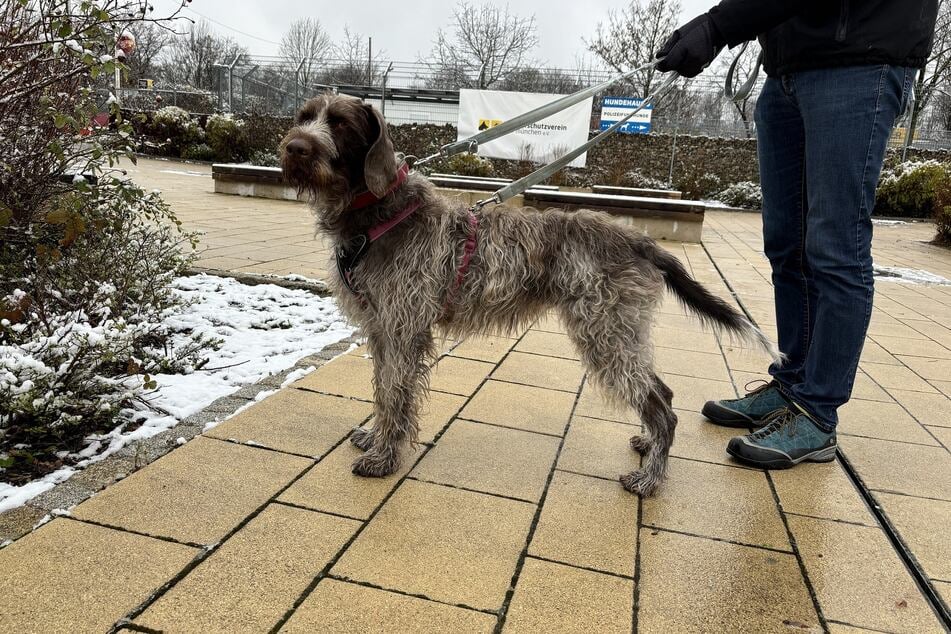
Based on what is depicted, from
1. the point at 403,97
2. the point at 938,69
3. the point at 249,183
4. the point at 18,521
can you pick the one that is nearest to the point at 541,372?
the point at 18,521

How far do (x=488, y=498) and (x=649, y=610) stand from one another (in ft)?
2.60

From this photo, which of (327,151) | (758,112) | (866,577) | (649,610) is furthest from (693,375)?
(327,151)

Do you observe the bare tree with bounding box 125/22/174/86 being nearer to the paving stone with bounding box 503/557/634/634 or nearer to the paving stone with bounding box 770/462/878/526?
the paving stone with bounding box 503/557/634/634

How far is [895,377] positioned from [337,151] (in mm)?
3987

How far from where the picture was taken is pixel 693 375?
13.6ft

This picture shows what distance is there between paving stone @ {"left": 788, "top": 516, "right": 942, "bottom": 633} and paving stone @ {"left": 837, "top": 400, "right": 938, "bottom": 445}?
111 centimetres

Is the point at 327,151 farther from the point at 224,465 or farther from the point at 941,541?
the point at 941,541

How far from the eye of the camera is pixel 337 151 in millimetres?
2617

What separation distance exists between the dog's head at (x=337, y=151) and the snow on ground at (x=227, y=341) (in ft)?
4.32

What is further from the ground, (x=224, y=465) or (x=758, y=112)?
(x=758, y=112)

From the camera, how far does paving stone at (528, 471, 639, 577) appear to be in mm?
2205

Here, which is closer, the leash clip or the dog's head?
the dog's head

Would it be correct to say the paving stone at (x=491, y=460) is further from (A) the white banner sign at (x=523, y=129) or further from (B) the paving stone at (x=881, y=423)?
(A) the white banner sign at (x=523, y=129)

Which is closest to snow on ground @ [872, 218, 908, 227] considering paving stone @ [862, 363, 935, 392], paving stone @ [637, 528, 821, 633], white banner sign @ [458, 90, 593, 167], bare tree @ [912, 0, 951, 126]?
white banner sign @ [458, 90, 593, 167]
